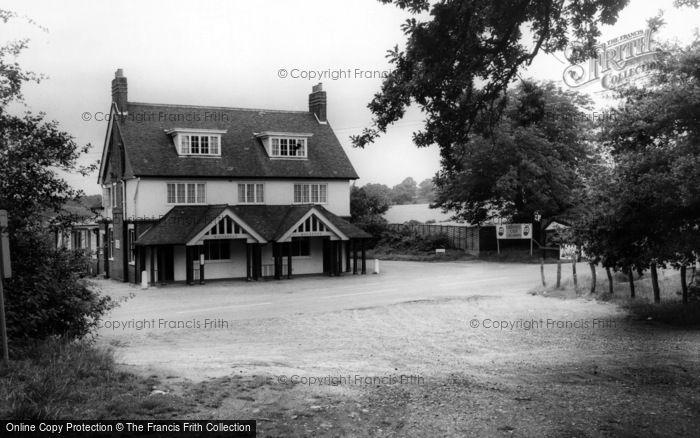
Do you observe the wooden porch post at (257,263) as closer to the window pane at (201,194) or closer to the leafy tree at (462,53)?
the window pane at (201,194)

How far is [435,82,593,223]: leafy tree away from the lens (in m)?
47.2

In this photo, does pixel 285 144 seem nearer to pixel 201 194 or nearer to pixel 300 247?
pixel 201 194

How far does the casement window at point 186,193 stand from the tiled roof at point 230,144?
0.71 metres

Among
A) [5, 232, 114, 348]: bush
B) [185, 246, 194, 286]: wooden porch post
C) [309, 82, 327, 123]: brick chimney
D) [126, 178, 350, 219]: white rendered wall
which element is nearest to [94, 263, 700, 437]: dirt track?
[5, 232, 114, 348]: bush

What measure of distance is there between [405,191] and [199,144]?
10699 cm

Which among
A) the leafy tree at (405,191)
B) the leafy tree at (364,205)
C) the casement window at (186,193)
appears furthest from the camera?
the leafy tree at (405,191)

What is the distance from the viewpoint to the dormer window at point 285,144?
40656mm

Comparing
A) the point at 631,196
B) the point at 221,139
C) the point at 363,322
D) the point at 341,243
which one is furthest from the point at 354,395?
the point at 221,139

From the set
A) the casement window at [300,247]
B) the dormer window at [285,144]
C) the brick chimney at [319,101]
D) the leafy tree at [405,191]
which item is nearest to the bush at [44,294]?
the casement window at [300,247]

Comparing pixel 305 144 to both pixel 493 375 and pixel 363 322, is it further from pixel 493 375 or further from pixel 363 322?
pixel 493 375

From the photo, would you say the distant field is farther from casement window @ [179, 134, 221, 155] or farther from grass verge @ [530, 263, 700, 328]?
grass verge @ [530, 263, 700, 328]

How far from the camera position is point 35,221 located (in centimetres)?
1157

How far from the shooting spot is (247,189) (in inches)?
1553

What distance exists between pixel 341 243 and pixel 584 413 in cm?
3054
